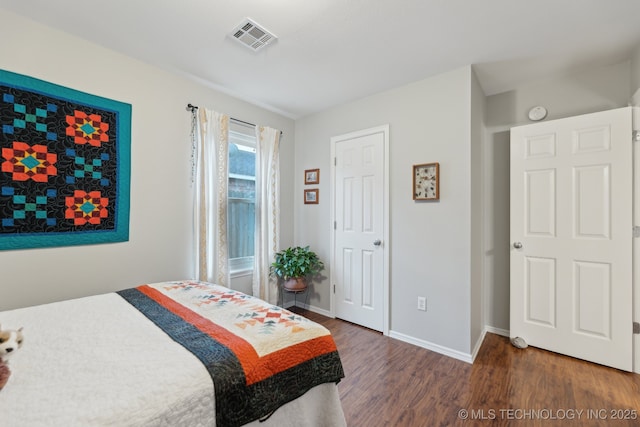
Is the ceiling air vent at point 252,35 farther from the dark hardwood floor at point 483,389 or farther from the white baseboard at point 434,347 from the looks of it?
the white baseboard at point 434,347

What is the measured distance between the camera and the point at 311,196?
355 centimetres

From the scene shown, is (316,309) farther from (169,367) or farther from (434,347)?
(169,367)

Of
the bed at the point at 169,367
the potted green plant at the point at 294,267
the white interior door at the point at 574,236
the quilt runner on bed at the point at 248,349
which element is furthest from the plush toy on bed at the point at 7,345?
the white interior door at the point at 574,236

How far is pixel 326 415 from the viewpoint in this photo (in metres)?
1.31

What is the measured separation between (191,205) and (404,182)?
2.08 meters

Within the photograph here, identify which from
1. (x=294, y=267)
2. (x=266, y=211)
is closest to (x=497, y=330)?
(x=294, y=267)

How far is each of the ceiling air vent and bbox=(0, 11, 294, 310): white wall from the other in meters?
0.89

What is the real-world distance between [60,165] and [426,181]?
289cm

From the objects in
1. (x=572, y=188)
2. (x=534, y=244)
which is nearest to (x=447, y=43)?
(x=572, y=188)

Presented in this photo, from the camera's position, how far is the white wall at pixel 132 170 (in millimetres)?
1834

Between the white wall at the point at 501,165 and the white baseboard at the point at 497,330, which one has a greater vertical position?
the white wall at the point at 501,165

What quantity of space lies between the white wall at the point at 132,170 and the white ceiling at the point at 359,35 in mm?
134

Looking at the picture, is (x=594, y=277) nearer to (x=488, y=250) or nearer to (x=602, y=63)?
(x=488, y=250)

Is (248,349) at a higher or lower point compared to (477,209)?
lower
